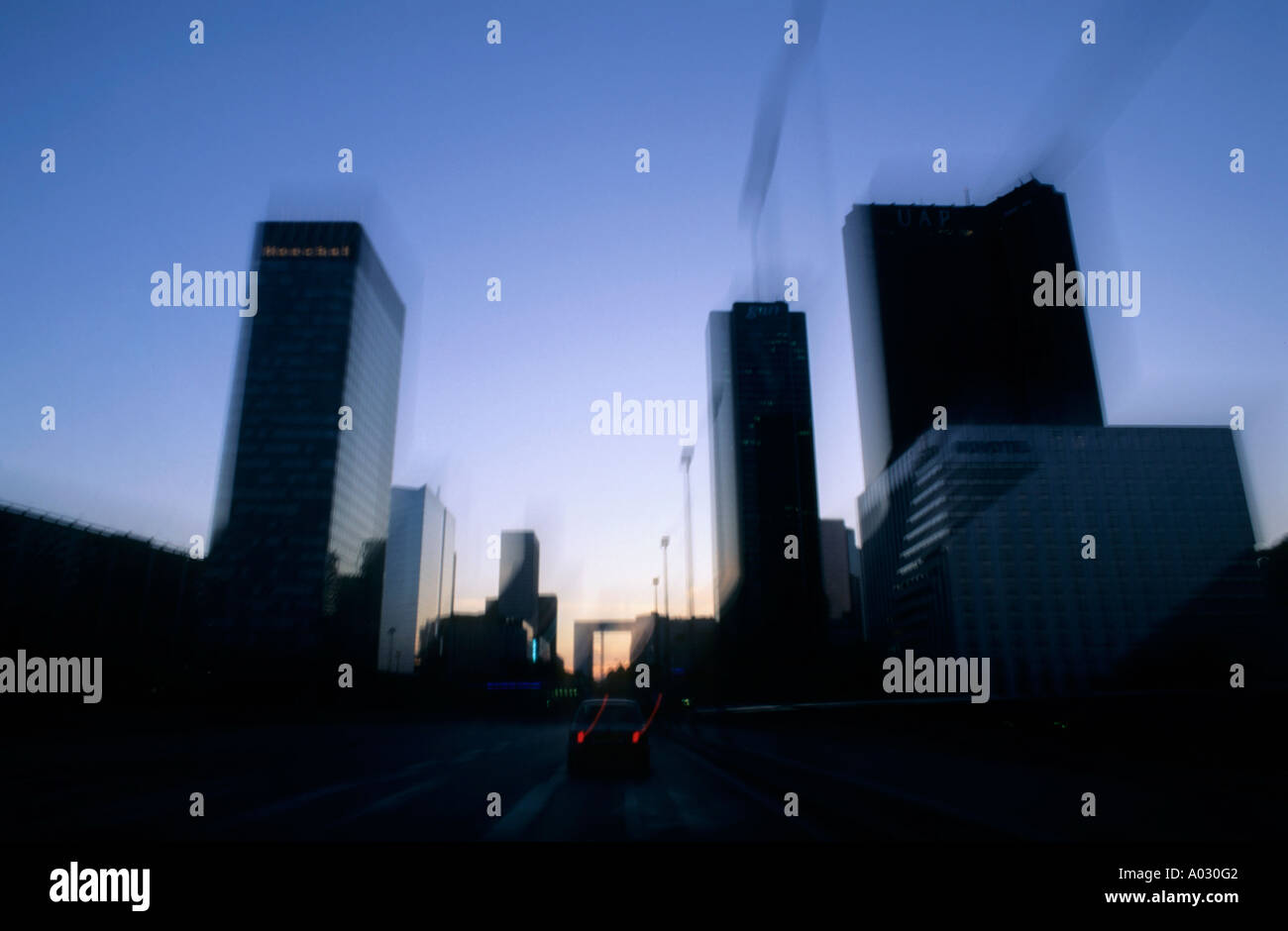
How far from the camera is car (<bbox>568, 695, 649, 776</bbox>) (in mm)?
14164

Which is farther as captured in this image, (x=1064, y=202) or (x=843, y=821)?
(x=1064, y=202)

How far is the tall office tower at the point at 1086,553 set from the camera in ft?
317

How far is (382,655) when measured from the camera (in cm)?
17612

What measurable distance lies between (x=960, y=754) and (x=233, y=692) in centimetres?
5398

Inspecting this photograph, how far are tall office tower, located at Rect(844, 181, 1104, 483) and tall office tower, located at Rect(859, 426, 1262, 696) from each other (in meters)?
16.3

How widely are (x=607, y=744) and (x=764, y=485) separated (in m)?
152

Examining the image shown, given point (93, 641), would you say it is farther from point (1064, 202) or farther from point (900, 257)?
point (1064, 202)

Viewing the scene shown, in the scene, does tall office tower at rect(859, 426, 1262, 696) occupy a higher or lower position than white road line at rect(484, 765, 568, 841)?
higher

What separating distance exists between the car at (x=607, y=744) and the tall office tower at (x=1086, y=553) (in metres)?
86.0

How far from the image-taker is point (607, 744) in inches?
560

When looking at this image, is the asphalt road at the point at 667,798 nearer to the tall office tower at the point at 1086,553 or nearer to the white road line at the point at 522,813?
the white road line at the point at 522,813

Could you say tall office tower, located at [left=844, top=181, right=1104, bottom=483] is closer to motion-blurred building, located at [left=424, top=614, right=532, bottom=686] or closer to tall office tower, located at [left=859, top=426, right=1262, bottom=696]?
tall office tower, located at [left=859, top=426, right=1262, bottom=696]

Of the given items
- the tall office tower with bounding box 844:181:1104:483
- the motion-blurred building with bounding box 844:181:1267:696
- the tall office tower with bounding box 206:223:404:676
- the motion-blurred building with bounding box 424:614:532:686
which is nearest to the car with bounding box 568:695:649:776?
the motion-blurred building with bounding box 844:181:1267:696
